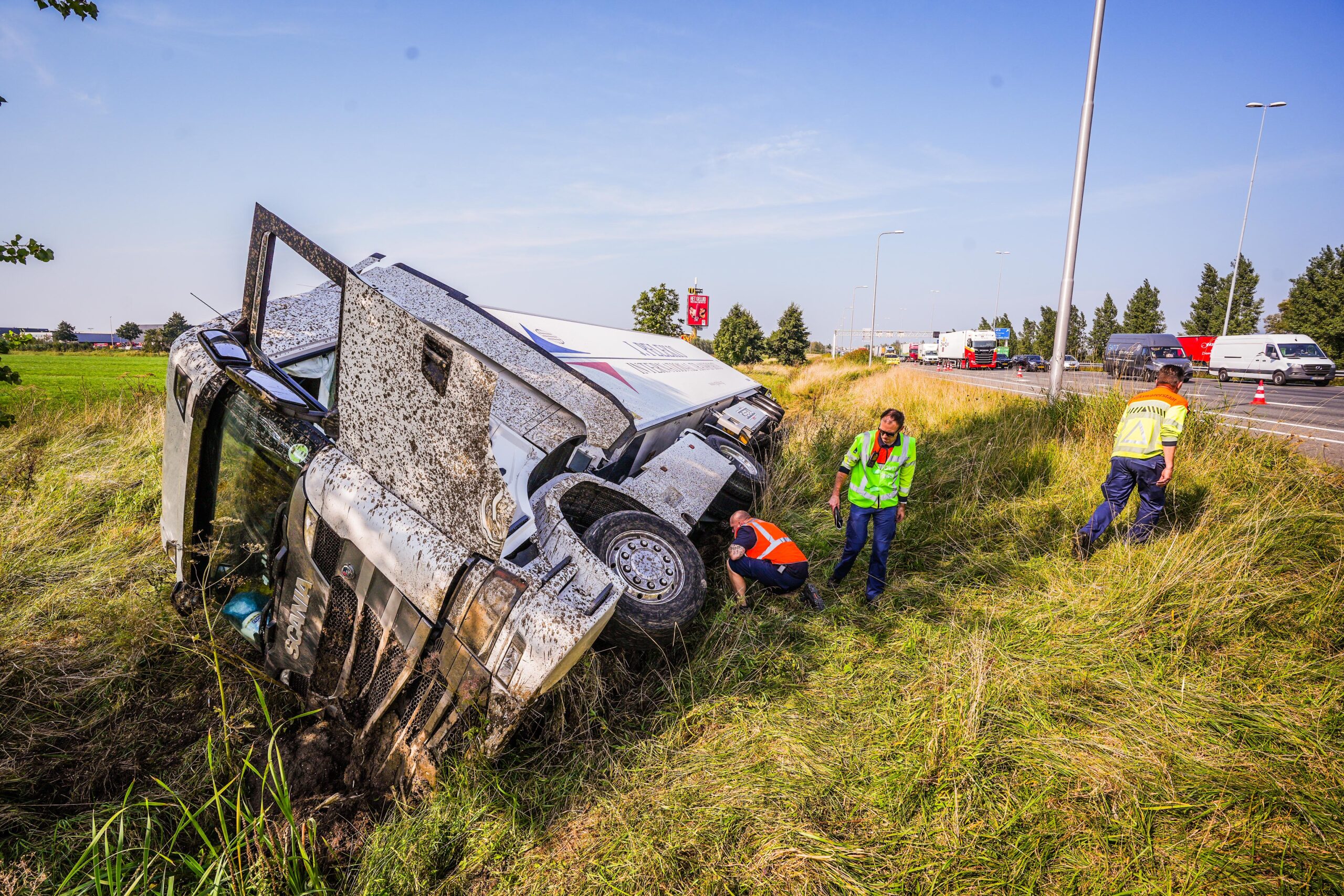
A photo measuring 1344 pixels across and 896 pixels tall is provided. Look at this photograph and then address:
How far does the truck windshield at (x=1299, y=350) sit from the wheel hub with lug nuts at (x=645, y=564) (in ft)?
85.0

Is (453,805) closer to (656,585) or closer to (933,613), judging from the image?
(656,585)

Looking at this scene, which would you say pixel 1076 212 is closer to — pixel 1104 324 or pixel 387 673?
pixel 387 673

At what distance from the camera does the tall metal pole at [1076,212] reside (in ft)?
24.5

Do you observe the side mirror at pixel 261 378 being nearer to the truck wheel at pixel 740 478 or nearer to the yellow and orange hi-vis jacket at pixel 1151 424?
the truck wheel at pixel 740 478

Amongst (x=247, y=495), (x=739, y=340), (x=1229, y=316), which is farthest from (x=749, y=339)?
(x=247, y=495)

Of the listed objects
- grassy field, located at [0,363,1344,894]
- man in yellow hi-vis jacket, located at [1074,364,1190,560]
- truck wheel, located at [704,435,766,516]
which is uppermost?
man in yellow hi-vis jacket, located at [1074,364,1190,560]

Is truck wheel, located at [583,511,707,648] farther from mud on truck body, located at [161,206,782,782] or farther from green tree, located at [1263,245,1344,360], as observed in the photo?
green tree, located at [1263,245,1344,360]

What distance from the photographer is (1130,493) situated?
4766 millimetres

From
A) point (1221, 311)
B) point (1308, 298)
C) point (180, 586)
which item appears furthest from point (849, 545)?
point (1221, 311)

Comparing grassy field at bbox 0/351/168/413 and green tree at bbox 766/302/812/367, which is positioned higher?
green tree at bbox 766/302/812/367

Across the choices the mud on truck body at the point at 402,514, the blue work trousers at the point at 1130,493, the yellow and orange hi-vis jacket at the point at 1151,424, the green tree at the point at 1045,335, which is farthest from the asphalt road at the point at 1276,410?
the green tree at the point at 1045,335

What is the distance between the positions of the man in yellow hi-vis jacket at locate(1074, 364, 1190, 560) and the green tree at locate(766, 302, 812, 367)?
108 ft

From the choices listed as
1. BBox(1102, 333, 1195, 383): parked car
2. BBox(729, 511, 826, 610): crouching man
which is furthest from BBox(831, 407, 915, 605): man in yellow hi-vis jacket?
BBox(1102, 333, 1195, 383): parked car

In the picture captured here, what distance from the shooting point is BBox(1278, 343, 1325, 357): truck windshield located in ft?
65.4
